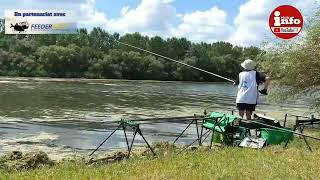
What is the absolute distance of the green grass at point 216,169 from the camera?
7.96m

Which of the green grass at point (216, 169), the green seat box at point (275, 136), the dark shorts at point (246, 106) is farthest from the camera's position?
the dark shorts at point (246, 106)

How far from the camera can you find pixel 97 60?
4023 inches

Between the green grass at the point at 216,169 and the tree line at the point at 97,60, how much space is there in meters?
80.2

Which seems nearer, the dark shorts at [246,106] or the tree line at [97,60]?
the dark shorts at [246,106]

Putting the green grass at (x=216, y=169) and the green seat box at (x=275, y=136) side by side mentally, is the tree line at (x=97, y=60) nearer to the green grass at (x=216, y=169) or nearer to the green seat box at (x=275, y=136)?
the green seat box at (x=275, y=136)

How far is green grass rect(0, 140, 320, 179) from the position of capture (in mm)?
7957

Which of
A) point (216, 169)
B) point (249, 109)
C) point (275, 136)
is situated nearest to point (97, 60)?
point (249, 109)

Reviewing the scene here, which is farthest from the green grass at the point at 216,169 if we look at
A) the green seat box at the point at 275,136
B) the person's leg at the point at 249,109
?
the person's leg at the point at 249,109

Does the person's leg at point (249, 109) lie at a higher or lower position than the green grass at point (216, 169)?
higher

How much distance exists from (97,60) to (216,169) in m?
95.0

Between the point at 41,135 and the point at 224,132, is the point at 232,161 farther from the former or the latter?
the point at 41,135

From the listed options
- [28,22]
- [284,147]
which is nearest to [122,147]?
[284,147]

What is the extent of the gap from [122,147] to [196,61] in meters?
91.6

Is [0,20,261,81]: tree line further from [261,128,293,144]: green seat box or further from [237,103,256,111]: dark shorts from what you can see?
[261,128,293,144]: green seat box
